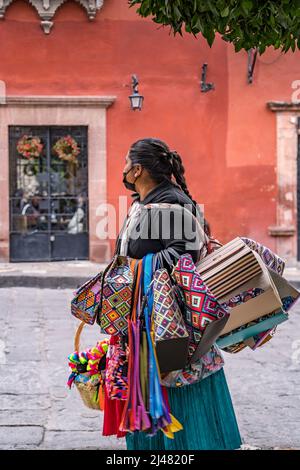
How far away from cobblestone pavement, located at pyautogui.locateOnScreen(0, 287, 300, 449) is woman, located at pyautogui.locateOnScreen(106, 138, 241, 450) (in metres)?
0.88

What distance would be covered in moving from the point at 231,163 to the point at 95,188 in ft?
8.06

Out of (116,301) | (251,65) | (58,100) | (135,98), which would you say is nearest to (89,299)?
(116,301)

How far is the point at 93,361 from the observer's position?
12.0 feet

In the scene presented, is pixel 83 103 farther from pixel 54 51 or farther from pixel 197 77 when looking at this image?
pixel 197 77

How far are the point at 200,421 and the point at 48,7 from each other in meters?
10.9

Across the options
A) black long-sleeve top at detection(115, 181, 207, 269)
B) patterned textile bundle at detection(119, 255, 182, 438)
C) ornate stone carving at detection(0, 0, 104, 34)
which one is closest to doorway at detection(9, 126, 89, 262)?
ornate stone carving at detection(0, 0, 104, 34)

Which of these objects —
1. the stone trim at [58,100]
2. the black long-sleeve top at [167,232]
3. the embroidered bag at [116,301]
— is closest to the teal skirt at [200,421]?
the embroidered bag at [116,301]

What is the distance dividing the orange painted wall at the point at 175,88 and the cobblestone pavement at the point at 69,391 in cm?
543

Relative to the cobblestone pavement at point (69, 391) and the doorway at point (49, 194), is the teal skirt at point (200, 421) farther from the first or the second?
the doorway at point (49, 194)

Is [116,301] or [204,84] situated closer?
[116,301]

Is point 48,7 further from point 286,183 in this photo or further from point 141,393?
point 141,393

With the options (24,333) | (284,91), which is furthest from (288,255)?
(24,333)

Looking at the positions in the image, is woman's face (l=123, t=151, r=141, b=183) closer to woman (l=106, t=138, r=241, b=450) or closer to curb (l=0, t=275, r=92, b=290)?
woman (l=106, t=138, r=241, b=450)

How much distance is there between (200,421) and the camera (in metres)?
3.49
